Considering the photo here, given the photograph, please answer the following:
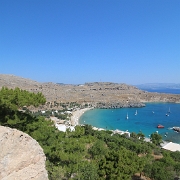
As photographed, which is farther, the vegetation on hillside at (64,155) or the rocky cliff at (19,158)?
the vegetation on hillside at (64,155)

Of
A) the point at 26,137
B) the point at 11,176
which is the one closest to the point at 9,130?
the point at 26,137

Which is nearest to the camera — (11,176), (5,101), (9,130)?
(11,176)

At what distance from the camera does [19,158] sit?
19.4 ft

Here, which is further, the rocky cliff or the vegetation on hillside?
the vegetation on hillside

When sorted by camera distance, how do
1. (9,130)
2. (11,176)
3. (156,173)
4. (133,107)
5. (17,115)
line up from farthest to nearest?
1. (133,107)
2. (156,173)
3. (17,115)
4. (9,130)
5. (11,176)

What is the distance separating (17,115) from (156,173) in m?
11.0

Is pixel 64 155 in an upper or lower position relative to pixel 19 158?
lower

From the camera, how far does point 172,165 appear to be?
15.0m

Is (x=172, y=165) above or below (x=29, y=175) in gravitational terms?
below

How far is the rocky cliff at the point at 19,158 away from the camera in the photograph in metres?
5.68

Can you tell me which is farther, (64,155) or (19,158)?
(64,155)

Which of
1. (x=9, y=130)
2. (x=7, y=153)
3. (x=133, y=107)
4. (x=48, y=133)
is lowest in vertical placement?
(x=133, y=107)

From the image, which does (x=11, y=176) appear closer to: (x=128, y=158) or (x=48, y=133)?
(x=48, y=133)

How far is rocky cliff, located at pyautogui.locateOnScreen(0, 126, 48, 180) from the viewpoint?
18.6 ft
